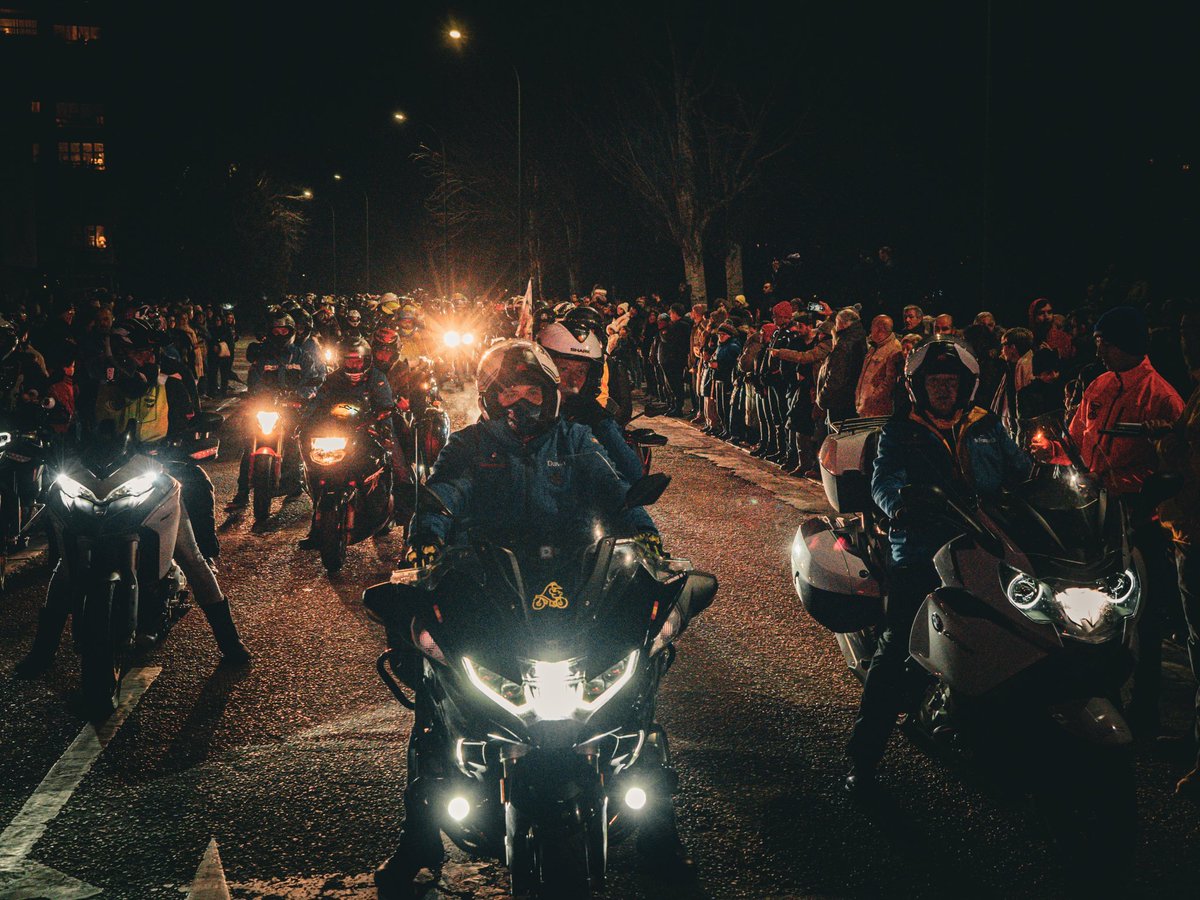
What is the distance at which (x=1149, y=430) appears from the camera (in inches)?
227

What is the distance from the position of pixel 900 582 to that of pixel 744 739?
1.28m

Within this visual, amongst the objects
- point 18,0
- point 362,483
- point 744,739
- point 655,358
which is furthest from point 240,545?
point 18,0

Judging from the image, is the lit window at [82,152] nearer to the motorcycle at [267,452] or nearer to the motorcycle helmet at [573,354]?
the motorcycle at [267,452]

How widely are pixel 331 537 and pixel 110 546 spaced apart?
3.33 metres

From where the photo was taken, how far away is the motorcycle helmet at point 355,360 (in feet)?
32.3

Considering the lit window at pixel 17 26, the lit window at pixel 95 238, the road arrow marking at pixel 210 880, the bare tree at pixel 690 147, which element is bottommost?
the road arrow marking at pixel 210 880

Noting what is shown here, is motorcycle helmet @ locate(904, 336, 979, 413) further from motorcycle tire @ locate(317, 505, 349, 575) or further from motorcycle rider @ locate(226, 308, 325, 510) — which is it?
motorcycle rider @ locate(226, 308, 325, 510)

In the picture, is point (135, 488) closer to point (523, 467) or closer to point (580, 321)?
point (523, 467)

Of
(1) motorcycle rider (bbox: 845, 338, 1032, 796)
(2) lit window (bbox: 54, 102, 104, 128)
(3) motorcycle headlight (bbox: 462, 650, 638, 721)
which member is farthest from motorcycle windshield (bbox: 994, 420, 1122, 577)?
(2) lit window (bbox: 54, 102, 104, 128)

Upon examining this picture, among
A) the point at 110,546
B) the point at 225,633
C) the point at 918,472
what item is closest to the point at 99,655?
the point at 110,546

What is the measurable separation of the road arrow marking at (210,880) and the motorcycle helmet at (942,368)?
10.3ft

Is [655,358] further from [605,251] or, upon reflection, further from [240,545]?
[605,251]

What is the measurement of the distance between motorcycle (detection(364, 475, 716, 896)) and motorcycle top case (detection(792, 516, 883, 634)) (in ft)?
4.68

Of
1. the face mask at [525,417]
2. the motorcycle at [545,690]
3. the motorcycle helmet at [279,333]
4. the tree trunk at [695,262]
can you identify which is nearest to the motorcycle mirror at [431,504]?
the motorcycle at [545,690]
